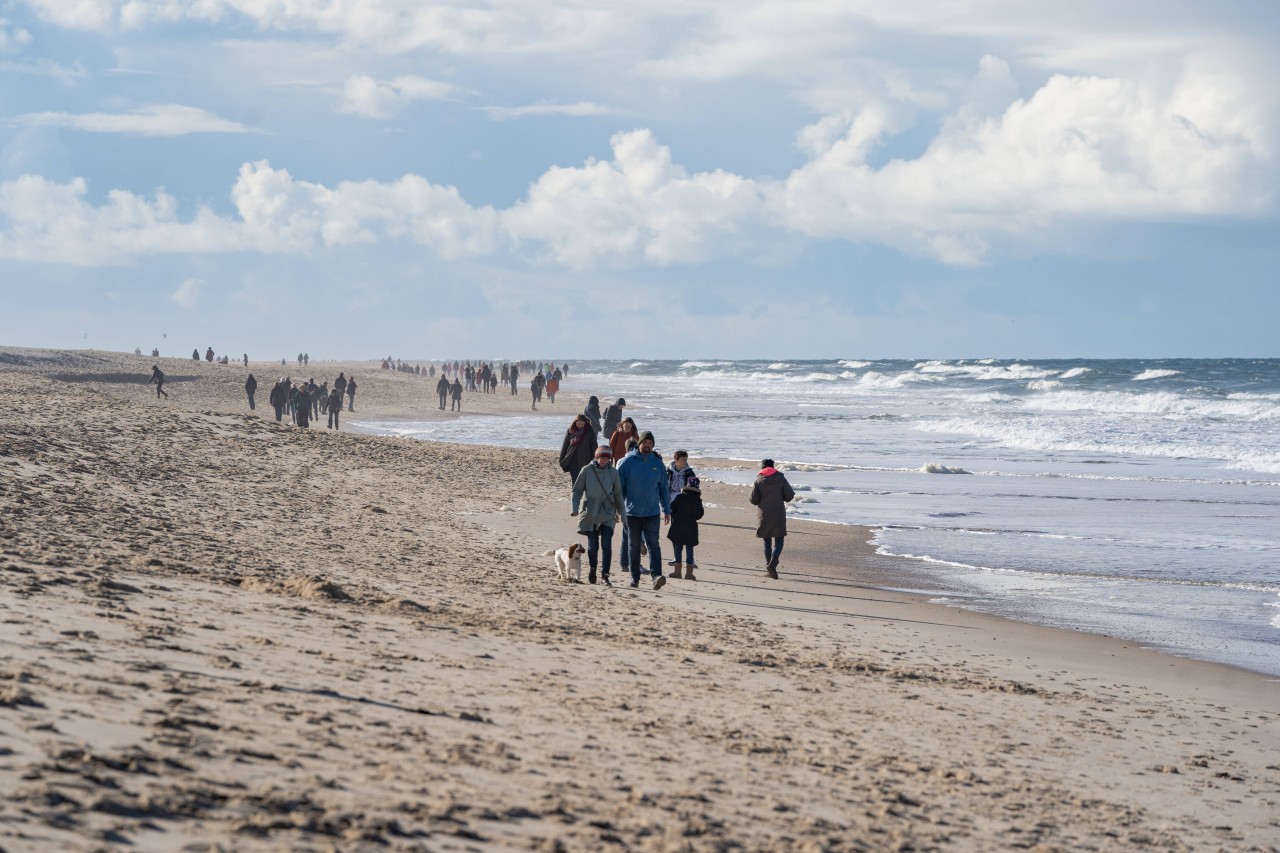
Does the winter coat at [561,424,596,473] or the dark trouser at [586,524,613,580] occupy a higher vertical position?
the winter coat at [561,424,596,473]

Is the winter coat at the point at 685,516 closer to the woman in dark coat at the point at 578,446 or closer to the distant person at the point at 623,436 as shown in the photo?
the distant person at the point at 623,436

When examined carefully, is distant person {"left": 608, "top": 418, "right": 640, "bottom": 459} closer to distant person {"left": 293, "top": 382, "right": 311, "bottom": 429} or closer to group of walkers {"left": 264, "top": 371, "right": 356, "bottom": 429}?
distant person {"left": 293, "top": 382, "right": 311, "bottom": 429}

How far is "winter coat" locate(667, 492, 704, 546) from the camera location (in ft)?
43.7

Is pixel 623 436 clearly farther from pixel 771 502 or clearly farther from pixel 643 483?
pixel 643 483

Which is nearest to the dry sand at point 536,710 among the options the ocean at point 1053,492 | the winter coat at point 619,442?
the ocean at point 1053,492

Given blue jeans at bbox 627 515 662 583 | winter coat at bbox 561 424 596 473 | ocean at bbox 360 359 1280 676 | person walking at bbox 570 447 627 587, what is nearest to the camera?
person walking at bbox 570 447 627 587

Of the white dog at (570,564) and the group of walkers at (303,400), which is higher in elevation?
the group of walkers at (303,400)

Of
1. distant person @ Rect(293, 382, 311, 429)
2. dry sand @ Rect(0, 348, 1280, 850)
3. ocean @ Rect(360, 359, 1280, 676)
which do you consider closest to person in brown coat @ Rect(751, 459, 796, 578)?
dry sand @ Rect(0, 348, 1280, 850)

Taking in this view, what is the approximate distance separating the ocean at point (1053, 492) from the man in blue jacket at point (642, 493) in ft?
9.57

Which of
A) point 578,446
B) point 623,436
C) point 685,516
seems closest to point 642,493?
point 685,516

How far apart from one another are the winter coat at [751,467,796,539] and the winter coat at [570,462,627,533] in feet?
6.78

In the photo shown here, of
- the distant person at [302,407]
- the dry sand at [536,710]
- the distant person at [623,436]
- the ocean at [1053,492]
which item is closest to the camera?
the dry sand at [536,710]

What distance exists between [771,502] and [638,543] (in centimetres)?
194

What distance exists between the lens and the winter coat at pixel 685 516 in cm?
1332
